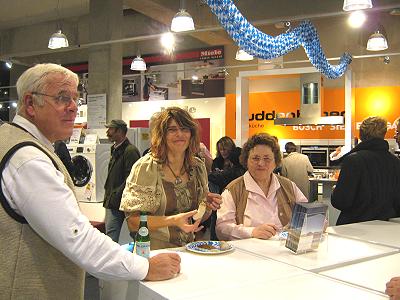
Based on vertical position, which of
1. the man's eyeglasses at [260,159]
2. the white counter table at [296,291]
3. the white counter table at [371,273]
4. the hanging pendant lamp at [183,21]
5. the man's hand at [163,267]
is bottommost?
the white counter table at [371,273]

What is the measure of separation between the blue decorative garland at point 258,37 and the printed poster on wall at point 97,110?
4.91m

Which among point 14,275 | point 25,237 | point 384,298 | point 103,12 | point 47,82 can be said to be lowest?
point 384,298

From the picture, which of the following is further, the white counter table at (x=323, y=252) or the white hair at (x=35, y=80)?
the white counter table at (x=323, y=252)

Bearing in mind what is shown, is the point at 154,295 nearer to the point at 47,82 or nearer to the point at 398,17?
the point at 47,82

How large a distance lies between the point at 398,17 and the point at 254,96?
154 inches

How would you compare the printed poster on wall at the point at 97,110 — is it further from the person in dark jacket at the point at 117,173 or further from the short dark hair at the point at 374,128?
the short dark hair at the point at 374,128

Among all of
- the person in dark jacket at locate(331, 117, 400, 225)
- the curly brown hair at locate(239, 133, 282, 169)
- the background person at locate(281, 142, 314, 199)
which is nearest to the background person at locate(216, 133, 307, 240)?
the curly brown hair at locate(239, 133, 282, 169)

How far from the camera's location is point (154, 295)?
5.63 ft

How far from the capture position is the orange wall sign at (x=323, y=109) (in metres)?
10.4

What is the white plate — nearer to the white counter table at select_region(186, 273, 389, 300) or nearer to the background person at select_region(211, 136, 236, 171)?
the white counter table at select_region(186, 273, 389, 300)

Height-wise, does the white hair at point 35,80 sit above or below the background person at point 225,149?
above

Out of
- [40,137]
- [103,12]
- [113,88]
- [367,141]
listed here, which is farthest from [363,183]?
[103,12]

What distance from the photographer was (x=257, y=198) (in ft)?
10.0

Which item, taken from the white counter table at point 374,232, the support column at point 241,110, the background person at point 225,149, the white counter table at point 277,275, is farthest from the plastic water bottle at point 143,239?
the support column at point 241,110
